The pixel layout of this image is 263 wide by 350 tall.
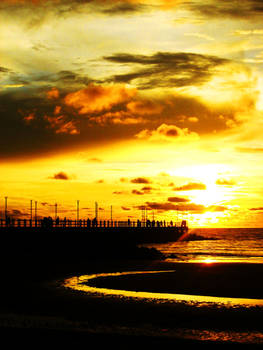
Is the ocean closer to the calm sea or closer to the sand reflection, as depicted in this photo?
the sand reflection

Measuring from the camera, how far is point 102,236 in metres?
87.1

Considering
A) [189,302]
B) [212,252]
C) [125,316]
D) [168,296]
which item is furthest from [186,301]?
[212,252]

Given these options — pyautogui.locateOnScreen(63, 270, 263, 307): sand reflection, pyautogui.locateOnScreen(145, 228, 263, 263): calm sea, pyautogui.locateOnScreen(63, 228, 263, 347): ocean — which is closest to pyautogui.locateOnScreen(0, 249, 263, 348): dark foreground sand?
pyautogui.locateOnScreen(63, 228, 263, 347): ocean

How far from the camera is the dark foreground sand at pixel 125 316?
51.3 feet

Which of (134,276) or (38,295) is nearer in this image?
(38,295)

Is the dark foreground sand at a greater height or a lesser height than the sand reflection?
greater

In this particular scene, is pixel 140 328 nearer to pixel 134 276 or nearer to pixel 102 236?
pixel 134 276

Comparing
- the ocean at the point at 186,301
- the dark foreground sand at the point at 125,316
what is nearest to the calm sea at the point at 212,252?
the ocean at the point at 186,301

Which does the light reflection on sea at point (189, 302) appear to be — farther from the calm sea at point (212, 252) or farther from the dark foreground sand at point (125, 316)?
Answer: the calm sea at point (212, 252)

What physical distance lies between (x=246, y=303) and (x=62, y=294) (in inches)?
373

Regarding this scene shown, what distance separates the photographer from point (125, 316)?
19594 millimetres

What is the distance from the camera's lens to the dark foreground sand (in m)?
15.6

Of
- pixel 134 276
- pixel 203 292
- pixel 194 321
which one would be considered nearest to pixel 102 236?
pixel 134 276

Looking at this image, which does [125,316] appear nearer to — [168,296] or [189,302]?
[189,302]
